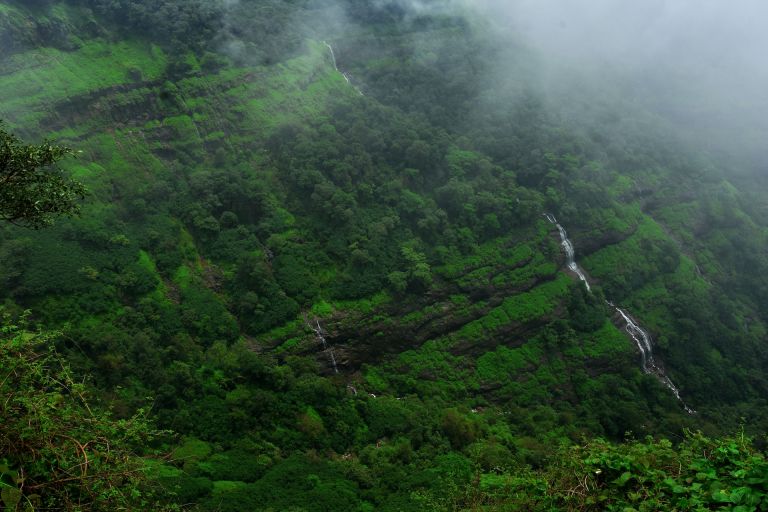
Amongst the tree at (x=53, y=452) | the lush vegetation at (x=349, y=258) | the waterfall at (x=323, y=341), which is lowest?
the waterfall at (x=323, y=341)

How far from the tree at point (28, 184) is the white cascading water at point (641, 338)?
133 ft

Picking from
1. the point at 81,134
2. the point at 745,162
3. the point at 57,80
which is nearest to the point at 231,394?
the point at 81,134

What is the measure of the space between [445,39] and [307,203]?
31337mm

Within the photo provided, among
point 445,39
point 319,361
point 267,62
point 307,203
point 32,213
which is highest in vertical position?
point 32,213

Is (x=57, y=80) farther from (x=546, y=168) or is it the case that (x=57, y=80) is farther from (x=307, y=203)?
(x=546, y=168)

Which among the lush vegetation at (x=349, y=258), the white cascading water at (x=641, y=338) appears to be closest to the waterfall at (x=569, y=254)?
the white cascading water at (x=641, y=338)

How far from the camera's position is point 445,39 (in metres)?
60.8

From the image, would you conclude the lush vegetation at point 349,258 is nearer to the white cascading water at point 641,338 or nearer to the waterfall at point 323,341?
the waterfall at point 323,341

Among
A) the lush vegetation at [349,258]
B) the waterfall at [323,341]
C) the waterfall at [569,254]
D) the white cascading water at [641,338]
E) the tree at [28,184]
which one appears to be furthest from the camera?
the waterfall at [569,254]

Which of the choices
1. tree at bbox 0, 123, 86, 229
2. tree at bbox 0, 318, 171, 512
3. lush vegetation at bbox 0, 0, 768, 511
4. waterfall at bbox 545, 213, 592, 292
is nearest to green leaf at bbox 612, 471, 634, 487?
tree at bbox 0, 318, 171, 512

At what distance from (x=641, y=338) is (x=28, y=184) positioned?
143ft

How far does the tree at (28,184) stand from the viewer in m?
8.76

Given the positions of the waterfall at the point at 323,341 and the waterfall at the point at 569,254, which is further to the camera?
the waterfall at the point at 569,254

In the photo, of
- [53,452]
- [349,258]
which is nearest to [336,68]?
[349,258]
